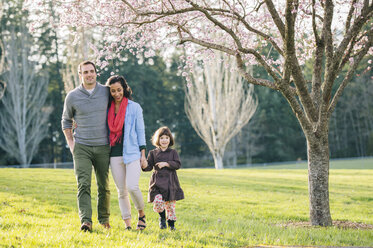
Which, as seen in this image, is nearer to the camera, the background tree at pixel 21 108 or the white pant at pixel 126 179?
the white pant at pixel 126 179

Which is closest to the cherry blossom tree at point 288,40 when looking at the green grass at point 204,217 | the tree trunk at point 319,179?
the tree trunk at point 319,179

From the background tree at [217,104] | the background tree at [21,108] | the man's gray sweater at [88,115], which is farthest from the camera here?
A: the background tree at [21,108]

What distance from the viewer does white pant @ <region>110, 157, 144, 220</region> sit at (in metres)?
4.39

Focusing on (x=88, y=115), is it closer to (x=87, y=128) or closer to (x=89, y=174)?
(x=87, y=128)

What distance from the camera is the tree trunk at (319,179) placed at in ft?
19.3

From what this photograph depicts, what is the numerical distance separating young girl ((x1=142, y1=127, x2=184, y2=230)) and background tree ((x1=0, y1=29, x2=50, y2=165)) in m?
26.9

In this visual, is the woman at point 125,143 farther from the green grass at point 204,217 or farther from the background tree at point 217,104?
the background tree at point 217,104

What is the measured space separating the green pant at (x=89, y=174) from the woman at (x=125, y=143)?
124 millimetres

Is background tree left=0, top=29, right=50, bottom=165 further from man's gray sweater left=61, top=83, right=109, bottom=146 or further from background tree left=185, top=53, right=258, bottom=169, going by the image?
man's gray sweater left=61, top=83, right=109, bottom=146

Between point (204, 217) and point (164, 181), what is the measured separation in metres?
2.50

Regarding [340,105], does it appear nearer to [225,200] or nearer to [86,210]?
[225,200]

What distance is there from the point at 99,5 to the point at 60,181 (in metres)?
6.70

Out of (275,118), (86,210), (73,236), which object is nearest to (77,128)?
(86,210)

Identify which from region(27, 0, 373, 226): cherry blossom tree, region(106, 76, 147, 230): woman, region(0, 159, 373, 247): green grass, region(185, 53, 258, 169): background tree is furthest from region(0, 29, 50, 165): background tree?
region(106, 76, 147, 230): woman
